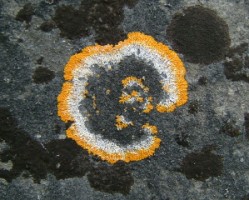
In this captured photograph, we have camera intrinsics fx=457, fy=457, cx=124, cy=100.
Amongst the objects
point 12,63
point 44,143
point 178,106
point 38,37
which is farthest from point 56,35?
point 178,106

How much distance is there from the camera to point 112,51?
5379 millimetres

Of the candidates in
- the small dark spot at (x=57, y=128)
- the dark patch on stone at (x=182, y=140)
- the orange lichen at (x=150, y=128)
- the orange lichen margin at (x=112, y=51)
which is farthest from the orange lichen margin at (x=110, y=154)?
the dark patch on stone at (x=182, y=140)

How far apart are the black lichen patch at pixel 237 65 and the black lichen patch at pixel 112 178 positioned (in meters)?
1.69

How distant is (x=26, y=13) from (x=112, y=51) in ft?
3.60

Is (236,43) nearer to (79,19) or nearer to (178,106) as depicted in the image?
(178,106)

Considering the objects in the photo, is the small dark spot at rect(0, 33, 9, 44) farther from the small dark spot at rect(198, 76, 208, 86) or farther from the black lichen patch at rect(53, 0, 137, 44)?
the small dark spot at rect(198, 76, 208, 86)

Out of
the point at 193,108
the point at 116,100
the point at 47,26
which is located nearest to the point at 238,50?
the point at 193,108

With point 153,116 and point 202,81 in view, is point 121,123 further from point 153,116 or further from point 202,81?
point 202,81

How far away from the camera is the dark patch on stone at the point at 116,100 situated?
5.24m

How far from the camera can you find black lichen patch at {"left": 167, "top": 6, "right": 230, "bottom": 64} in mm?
5473

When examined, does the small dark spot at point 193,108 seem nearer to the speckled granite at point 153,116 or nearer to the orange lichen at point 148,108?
the speckled granite at point 153,116

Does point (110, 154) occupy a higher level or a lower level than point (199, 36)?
lower

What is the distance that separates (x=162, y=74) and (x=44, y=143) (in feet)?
5.18

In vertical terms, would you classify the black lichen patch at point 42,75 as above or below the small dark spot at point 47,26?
below
